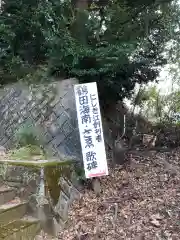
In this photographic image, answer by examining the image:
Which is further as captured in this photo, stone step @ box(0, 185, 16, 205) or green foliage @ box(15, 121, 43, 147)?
green foliage @ box(15, 121, 43, 147)

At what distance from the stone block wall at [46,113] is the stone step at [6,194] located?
3.44 ft

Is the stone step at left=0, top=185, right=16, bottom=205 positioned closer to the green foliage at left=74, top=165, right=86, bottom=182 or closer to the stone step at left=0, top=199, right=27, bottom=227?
the stone step at left=0, top=199, right=27, bottom=227

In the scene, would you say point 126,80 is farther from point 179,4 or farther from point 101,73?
point 179,4

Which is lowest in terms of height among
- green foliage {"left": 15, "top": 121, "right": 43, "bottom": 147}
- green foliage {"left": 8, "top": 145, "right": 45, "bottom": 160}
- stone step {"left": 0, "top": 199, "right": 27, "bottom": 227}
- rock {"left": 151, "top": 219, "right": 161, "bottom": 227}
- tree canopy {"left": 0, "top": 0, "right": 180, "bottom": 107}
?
rock {"left": 151, "top": 219, "right": 161, "bottom": 227}

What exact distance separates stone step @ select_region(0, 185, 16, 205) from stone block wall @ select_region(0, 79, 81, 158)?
1049mm

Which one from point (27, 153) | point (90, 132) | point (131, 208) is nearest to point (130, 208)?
point (131, 208)

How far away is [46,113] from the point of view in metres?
5.15

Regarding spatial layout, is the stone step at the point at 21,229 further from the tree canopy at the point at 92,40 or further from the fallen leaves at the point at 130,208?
the tree canopy at the point at 92,40

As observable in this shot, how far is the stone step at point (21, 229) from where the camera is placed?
327cm

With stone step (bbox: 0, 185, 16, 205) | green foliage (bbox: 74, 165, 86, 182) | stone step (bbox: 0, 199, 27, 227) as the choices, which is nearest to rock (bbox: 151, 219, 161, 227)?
green foliage (bbox: 74, 165, 86, 182)

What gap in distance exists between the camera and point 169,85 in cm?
675

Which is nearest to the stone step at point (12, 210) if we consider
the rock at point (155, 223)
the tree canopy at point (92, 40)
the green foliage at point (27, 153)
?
the green foliage at point (27, 153)

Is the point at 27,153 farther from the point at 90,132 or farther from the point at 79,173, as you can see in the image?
the point at 90,132

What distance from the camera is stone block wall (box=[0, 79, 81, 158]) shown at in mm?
4812
